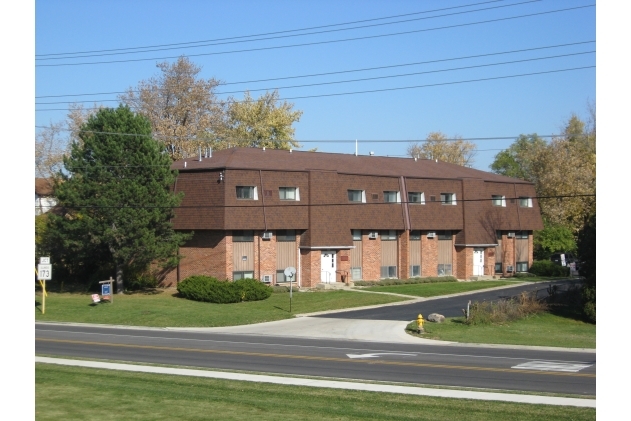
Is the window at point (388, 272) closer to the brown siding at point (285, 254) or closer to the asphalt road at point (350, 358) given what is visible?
the brown siding at point (285, 254)

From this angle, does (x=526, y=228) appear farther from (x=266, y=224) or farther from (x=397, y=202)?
(x=266, y=224)

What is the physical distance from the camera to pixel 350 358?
81.7 feet

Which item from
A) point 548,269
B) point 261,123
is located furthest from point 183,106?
point 548,269

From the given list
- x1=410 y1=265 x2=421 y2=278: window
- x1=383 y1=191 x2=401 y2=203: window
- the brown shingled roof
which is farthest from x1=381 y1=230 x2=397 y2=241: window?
the brown shingled roof

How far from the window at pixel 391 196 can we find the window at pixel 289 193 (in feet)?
24.7

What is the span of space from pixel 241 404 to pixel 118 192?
3322 cm

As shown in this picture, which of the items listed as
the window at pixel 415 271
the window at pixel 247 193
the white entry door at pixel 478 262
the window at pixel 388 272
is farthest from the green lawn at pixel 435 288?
the window at pixel 247 193

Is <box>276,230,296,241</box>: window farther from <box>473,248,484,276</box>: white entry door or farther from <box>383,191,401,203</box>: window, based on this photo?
<box>473,248,484,276</box>: white entry door

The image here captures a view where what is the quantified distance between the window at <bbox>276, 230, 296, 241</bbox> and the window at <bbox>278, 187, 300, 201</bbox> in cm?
222

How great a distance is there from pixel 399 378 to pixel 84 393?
323 inches

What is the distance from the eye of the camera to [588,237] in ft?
126

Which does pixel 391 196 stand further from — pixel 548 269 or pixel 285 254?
pixel 548 269

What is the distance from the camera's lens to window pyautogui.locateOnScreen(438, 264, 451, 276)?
194ft
